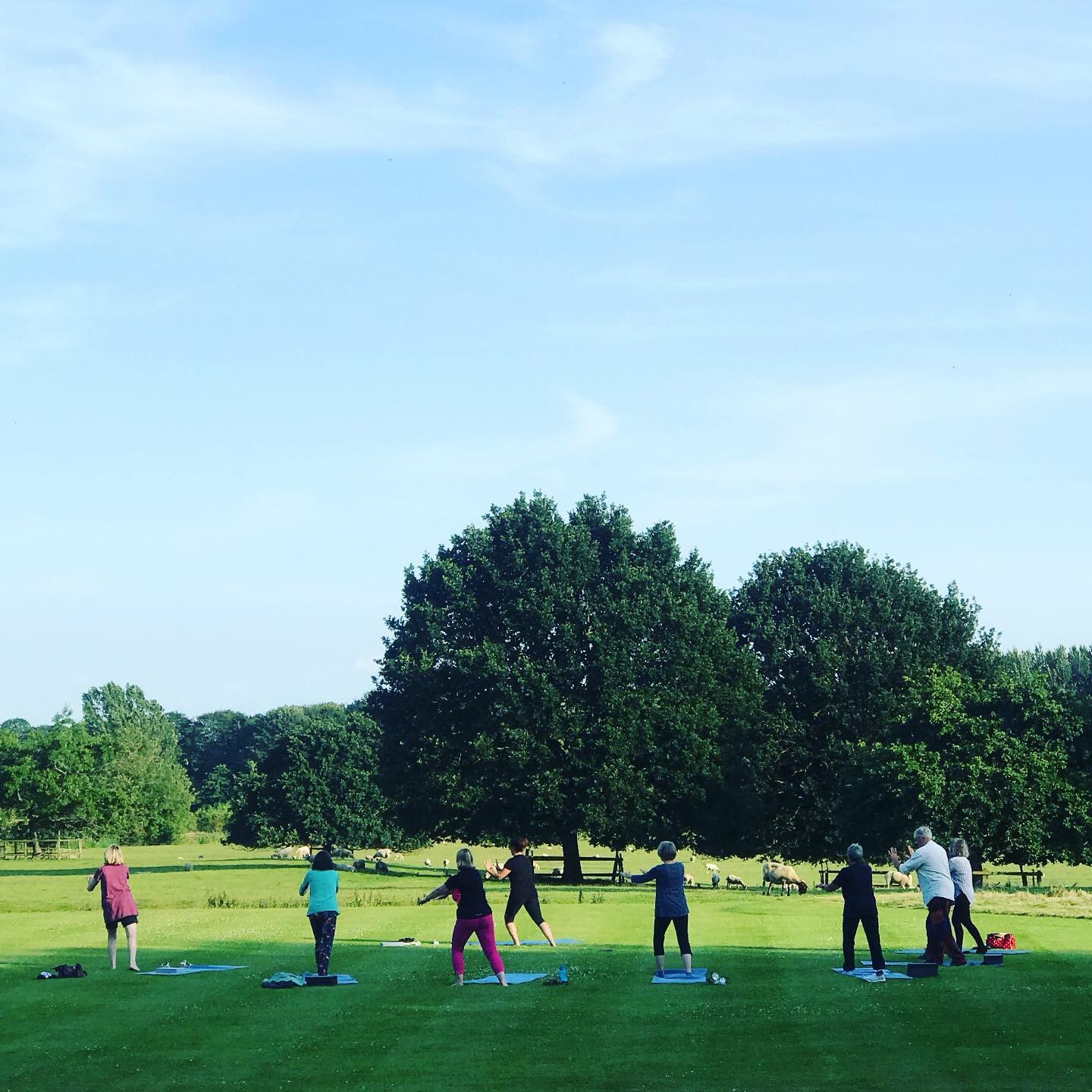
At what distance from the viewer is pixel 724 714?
7469 cm

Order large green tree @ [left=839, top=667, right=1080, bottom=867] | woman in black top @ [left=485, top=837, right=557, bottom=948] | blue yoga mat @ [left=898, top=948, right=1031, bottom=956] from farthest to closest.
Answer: large green tree @ [left=839, top=667, right=1080, bottom=867], blue yoga mat @ [left=898, top=948, right=1031, bottom=956], woman in black top @ [left=485, top=837, right=557, bottom=948]

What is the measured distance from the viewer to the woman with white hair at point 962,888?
28.7m

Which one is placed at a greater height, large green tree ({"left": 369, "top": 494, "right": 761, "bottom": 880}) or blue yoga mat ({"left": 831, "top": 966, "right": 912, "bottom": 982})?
large green tree ({"left": 369, "top": 494, "right": 761, "bottom": 880})

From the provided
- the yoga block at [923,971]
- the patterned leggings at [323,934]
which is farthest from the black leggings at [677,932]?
the patterned leggings at [323,934]

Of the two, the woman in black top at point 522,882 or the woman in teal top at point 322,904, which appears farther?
the woman in black top at point 522,882

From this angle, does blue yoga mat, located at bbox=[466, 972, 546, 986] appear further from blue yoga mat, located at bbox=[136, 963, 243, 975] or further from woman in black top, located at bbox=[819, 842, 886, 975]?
woman in black top, located at bbox=[819, 842, 886, 975]

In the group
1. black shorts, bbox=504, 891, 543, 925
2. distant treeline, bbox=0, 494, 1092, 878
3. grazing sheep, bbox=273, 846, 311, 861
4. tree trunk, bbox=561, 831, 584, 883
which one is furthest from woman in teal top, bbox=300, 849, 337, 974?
grazing sheep, bbox=273, 846, 311, 861

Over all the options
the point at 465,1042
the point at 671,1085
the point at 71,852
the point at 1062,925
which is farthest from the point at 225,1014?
the point at 71,852

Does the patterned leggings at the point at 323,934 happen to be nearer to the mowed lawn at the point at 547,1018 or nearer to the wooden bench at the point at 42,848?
the mowed lawn at the point at 547,1018

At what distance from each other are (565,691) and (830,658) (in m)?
13.7

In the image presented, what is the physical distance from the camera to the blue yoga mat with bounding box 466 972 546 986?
2462cm

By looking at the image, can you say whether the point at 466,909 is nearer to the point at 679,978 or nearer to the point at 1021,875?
the point at 679,978

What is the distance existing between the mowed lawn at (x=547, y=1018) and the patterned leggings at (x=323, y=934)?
73cm

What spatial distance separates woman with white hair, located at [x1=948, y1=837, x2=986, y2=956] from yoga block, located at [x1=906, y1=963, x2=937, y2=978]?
328 centimetres
